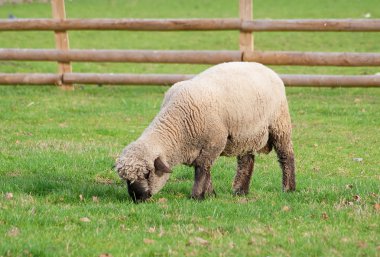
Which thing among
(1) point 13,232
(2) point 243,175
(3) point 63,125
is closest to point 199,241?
(1) point 13,232

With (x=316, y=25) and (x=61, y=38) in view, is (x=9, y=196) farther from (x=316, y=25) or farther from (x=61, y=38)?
(x=61, y=38)

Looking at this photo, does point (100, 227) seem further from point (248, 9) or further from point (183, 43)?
point (183, 43)

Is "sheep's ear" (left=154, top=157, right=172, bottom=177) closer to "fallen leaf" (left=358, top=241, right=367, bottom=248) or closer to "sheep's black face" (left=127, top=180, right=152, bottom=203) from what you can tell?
"sheep's black face" (left=127, top=180, right=152, bottom=203)

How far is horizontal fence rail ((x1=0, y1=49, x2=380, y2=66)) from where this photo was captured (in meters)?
14.3

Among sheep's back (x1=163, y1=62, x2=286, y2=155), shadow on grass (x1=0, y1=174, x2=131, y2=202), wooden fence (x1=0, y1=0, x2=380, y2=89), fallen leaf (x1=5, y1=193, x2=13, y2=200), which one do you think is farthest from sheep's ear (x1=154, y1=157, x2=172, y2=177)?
wooden fence (x1=0, y1=0, x2=380, y2=89)

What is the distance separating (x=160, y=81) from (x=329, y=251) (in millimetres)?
9560

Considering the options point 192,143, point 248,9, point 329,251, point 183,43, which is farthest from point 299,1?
point 329,251

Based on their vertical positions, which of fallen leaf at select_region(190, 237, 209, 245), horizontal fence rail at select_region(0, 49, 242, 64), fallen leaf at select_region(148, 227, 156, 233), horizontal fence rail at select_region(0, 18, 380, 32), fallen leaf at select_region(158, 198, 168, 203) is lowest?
horizontal fence rail at select_region(0, 49, 242, 64)

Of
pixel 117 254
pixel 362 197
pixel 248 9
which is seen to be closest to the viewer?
pixel 117 254

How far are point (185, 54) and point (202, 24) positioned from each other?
0.65m

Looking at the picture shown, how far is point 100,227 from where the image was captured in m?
6.58

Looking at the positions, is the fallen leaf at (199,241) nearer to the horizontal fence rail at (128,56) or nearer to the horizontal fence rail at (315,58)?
the horizontal fence rail at (315,58)

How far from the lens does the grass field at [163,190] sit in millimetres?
6098

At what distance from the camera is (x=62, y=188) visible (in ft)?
26.8
